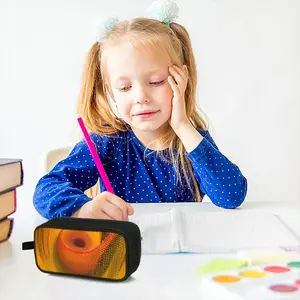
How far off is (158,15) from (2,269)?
2.24 ft

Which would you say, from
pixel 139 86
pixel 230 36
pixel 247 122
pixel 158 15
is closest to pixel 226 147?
pixel 247 122

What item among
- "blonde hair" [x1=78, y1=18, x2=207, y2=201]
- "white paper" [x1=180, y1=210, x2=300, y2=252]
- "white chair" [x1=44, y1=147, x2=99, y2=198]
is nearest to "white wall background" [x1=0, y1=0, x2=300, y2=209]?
"white chair" [x1=44, y1=147, x2=99, y2=198]

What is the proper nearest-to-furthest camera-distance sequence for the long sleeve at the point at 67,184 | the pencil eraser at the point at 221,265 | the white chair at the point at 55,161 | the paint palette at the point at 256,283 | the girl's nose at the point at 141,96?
1. the paint palette at the point at 256,283
2. the pencil eraser at the point at 221,265
3. the long sleeve at the point at 67,184
4. the girl's nose at the point at 141,96
5. the white chair at the point at 55,161

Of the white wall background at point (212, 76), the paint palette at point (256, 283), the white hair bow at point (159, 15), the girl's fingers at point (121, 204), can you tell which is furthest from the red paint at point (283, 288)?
the white wall background at point (212, 76)

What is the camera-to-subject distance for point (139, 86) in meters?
1.00

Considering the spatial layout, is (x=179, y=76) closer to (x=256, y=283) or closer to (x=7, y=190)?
(x=7, y=190)

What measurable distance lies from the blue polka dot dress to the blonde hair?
21 mm

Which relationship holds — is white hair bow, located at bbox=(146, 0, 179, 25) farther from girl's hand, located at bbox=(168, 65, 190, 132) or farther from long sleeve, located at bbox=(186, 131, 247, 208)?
long sleeve, located at bbox=(186, 131, 247, 208)

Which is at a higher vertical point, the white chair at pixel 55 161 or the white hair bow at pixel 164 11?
the white hair bow at pixel 164 11

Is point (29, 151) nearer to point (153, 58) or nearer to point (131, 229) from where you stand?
point (153, 58)

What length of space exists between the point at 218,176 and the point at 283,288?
1.74 feet

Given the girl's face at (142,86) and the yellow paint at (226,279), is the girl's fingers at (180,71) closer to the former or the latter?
the girl's face at (142,86)

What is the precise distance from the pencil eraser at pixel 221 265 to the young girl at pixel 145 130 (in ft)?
0.89

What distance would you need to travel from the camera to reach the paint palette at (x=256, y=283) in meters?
0.50
